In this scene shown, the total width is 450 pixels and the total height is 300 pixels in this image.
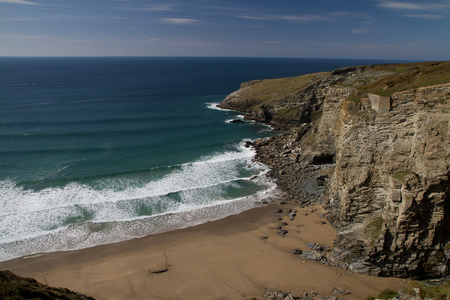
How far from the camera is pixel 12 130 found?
169 feet

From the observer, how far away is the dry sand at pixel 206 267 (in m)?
19.1

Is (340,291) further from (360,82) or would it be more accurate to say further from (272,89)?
(272,89)

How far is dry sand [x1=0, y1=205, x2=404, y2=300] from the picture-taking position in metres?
19.1

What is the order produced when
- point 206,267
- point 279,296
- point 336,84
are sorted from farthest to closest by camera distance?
1. point 336,84
2. point 206,267
3. point 279,296

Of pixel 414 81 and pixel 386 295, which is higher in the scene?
pixel 414 81

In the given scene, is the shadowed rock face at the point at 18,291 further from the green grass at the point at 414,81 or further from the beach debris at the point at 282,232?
the green grass at the point at 414,81

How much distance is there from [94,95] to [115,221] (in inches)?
2765

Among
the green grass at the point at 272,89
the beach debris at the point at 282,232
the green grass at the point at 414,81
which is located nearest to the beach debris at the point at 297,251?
the beach debris at the point at 282,232

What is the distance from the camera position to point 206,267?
21641 millimetres

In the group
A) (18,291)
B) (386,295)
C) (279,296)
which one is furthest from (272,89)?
(18,291)

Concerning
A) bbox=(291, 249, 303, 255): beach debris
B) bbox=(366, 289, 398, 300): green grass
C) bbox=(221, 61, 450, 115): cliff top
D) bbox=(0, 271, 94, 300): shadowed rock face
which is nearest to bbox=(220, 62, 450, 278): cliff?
bbox=(221, 61, 450, 115): cliff top

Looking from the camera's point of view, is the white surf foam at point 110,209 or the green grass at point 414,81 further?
the white surf foam at point 110,209

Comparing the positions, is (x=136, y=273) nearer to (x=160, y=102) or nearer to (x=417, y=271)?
(x=417, y=271)

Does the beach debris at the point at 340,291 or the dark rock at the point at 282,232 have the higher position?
the dark rock at the point at 282,232
